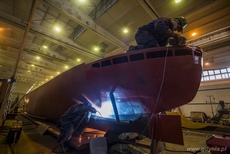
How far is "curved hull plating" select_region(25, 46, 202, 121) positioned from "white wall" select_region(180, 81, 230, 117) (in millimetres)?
9308

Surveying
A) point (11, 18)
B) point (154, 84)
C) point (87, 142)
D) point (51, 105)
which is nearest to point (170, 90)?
point (154, 84)

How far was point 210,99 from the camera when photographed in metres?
8.11

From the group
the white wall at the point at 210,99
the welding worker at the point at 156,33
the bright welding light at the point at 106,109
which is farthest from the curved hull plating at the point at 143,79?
the white wall at the point at 210,99

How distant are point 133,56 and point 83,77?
2.73 ft

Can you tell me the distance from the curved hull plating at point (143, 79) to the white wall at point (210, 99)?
9.31 m

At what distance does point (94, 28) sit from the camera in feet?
10.2

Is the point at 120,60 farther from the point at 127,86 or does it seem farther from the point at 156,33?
the point at 156,33

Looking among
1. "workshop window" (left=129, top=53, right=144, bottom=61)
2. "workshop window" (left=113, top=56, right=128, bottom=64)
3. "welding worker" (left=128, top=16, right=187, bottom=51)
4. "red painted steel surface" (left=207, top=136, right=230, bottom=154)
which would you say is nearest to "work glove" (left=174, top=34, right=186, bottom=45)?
"welding worker" (left=128, top=16, right=187, bottom=51)

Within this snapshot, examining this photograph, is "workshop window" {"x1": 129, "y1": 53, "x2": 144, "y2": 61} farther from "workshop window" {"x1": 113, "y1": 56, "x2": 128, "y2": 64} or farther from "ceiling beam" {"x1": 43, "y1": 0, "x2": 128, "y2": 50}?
"ceiling beam" {"x1": 43, "y1": 0, "x2": 128, "y2": 50}

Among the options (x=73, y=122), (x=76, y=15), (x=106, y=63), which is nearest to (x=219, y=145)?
(x=106, y=63)

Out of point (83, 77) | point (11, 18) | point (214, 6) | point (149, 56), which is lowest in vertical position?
point (83, 77)

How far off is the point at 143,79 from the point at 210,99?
385 inches

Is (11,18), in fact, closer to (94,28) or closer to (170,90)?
(94,28)

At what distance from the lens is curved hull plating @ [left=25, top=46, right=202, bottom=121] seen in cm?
117
